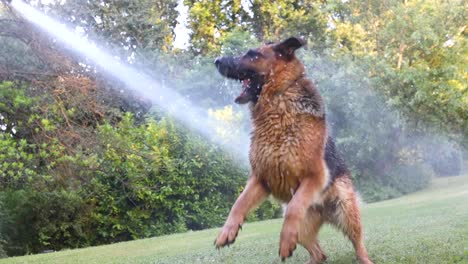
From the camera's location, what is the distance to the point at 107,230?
12.8 metres

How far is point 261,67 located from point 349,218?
4.81 feet

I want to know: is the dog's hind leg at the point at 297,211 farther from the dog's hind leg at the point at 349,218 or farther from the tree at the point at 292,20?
the tree at the point at 292,20

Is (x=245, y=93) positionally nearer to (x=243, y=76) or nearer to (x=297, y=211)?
(x=243, y=76)

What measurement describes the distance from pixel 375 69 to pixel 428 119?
2673 millimetres

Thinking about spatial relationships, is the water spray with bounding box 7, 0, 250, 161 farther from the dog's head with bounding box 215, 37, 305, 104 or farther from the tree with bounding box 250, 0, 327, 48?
the dog's head with bounding box 215, 37, 305, 104

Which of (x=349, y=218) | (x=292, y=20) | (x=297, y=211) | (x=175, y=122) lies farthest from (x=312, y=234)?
(x=292, y=20)

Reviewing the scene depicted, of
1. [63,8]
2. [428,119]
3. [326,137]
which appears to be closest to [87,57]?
[63,8]

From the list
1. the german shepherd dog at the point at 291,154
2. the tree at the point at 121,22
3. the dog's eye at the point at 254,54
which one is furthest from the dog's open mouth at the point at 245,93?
the tree at the point at 121,22

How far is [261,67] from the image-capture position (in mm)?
4488

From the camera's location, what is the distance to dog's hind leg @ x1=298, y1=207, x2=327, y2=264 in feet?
15.1

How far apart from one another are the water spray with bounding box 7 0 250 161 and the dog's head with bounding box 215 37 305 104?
329 inches

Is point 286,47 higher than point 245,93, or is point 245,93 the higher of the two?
point 286,47

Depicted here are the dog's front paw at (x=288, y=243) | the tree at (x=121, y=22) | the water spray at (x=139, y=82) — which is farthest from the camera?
the tree at (x=121, y=22)

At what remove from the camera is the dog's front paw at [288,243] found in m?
3.91
